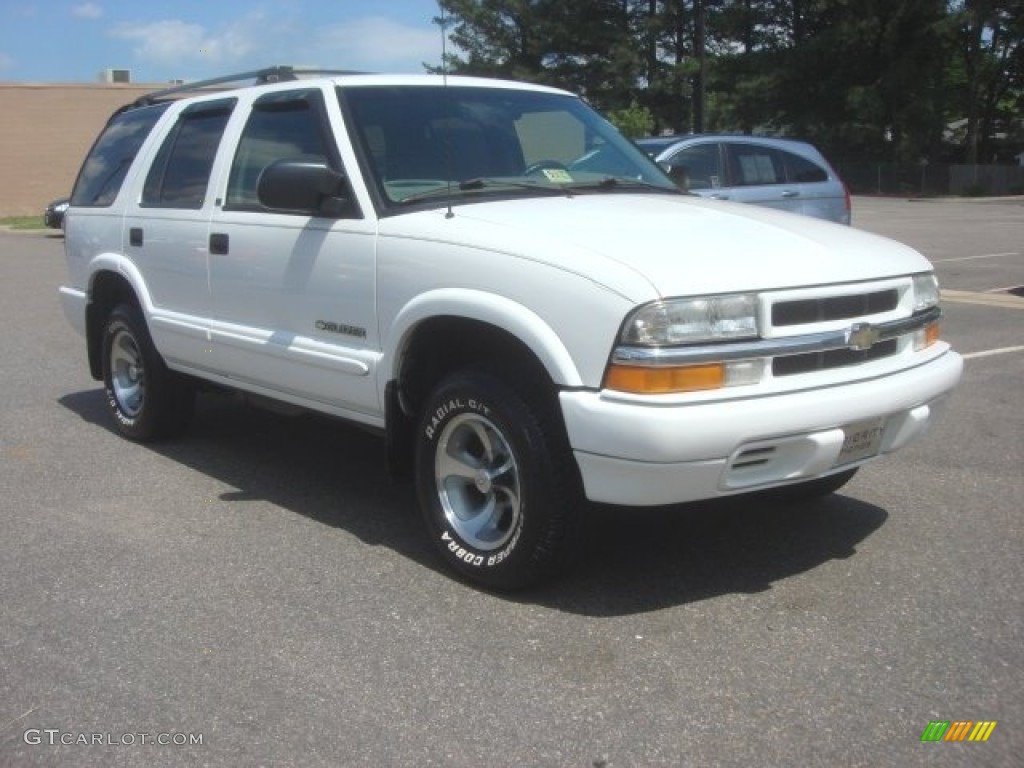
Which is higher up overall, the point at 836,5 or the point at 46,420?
the point at 836,5

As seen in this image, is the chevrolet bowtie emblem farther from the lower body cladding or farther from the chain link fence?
the chain link fence

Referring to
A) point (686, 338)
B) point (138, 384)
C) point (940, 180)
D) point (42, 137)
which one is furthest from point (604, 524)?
point (940, 180)

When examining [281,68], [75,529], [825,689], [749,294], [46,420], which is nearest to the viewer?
[825,689]

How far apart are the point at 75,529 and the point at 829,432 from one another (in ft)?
10.8

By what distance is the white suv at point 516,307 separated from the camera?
364cm

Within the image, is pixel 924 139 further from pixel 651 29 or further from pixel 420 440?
pixel 420 440

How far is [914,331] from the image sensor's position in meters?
4.29

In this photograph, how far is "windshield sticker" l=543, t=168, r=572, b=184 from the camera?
4902 millimetres

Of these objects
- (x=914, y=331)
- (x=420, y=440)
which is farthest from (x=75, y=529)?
(x=914, y=331)

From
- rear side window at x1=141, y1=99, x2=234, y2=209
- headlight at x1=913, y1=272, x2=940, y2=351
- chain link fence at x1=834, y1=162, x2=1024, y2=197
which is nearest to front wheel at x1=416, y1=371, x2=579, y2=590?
headlight at x1=913, y1=272, x2=940, y2=351

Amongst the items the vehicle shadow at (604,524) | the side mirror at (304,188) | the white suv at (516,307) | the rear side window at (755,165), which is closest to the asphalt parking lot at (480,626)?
the vehicle shadow at (604,524)

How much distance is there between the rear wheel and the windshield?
215cm

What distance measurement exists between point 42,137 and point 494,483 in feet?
138

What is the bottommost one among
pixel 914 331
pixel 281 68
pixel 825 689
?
pixel 825 689
